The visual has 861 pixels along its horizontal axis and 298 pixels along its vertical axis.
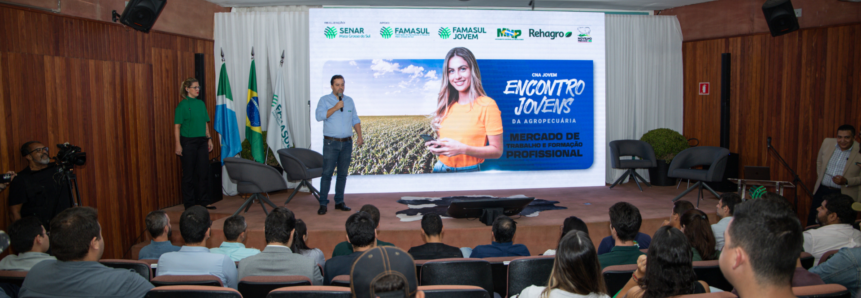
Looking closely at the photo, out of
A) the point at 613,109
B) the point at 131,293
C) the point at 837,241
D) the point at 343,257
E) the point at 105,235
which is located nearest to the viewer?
the point at 131,293

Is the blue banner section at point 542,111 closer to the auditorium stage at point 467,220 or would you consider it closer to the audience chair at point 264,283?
the auditorium stage at point 467,220

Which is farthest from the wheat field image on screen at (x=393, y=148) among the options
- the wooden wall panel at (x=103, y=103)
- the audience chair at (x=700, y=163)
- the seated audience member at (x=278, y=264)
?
the seated audience member at (x=278, y=264)

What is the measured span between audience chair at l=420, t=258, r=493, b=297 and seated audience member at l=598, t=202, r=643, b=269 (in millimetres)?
692

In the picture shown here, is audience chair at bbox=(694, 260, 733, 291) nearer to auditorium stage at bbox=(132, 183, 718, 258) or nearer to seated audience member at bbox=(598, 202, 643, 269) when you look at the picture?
seated audience member at bbox=(598, 202, 643, 269)

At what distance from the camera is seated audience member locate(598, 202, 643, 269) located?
2.63 metres

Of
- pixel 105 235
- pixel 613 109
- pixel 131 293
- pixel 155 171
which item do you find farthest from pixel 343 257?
pixel 613 109

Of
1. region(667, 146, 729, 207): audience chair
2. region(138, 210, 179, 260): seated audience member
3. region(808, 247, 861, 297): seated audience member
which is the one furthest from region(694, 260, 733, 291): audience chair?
region(667, 146, 729, 207): audience chair

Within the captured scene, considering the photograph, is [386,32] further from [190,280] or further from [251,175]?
[190,280]

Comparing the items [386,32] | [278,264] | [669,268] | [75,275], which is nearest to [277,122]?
[386,32]

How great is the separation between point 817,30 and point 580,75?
283cm

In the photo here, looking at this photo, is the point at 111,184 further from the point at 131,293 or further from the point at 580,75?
the point at 580,75

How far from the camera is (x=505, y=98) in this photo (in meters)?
6.72

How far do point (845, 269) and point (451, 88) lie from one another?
4772 mm

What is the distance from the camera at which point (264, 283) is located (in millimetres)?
2129
